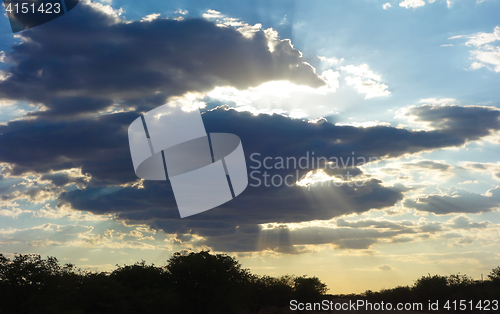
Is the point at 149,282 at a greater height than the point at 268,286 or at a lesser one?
greater

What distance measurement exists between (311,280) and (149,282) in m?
66.7

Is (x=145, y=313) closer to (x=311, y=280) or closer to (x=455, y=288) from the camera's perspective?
(x=311, y=280)

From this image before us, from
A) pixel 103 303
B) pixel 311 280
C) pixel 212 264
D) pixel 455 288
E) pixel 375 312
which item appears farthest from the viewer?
pixel 375 312

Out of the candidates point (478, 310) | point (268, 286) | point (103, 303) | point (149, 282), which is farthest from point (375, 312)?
point (103, 303)

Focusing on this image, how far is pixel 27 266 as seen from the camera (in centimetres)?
6000

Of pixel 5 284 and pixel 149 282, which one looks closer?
pixel 5 284

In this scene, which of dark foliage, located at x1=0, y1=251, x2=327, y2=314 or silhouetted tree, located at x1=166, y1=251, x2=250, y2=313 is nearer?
dark foliage, located at x1=0, y1=251, x2=327, y2=314

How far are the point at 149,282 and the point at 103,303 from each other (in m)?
19.7

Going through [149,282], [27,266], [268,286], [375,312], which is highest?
[27,266]

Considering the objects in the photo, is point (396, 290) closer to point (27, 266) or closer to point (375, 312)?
point (375, 312)

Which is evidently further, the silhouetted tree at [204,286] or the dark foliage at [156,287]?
the silhouetted tree at [204,286]

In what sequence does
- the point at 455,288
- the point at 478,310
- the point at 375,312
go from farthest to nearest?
the point at 375,312 < the point at 455,288 < the point at 478,310

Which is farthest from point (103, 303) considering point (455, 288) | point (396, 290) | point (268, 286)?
point (396, 290)

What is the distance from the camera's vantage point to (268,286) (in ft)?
478
